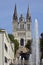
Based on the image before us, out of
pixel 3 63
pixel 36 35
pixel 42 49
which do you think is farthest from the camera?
pixel 42 49

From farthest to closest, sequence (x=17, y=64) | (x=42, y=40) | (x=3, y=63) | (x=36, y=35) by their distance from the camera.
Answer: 1. (x=42, y=40)
2. (x=17, y=64)
3. (x=3, y=63)
4. (x=36, y=35)

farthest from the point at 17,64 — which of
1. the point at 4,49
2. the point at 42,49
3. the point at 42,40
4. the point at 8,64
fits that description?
the point at 42,40

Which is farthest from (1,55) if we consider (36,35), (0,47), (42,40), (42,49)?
(42,40)

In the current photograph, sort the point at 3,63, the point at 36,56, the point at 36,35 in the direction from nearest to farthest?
1. the point at 36,35
2. the point at 36,56
3. the point at 3,63

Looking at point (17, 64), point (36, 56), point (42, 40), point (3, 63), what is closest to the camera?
point (36, 56)

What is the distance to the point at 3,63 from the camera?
6250 cm

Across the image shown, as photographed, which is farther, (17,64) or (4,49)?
(17,64)

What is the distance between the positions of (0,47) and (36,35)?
12.5m

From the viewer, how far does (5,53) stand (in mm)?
65438

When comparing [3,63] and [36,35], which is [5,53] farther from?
[36,35]

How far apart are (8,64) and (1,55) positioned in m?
6.70

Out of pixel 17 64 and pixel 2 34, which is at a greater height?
pixel 2 34

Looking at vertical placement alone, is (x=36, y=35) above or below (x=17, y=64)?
above

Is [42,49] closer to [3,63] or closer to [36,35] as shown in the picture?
[3,63]
